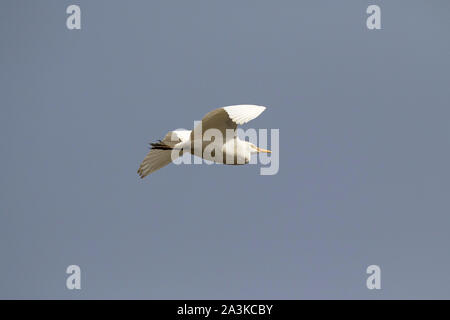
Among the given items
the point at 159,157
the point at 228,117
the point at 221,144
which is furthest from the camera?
the point at 159,157

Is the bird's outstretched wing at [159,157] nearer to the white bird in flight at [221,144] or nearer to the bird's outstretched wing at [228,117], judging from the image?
the white bird in flight at [221,144]

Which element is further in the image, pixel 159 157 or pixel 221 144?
pixel 159 157

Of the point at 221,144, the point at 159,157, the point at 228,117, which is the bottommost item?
the point at 159,157

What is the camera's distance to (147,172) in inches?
721

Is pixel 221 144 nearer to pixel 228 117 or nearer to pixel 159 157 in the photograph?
pixel 228 117

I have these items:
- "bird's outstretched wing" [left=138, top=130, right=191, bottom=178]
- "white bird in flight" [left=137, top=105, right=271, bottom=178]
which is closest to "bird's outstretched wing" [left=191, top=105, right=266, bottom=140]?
"white bird in flight" [left=137, top=105, right=271, bottom=178]

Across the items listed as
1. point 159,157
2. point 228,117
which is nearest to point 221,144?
point 228,117

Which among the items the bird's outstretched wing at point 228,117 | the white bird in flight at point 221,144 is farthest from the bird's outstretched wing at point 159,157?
the bird's outstretched wing at point 228,117

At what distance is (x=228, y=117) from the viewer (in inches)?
604

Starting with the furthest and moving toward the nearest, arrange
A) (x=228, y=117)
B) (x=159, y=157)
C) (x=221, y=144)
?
1. (x=159, y=157)
2. (x=221, y=144)
3. (x=228, y=117)

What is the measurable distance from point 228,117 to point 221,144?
1.15m

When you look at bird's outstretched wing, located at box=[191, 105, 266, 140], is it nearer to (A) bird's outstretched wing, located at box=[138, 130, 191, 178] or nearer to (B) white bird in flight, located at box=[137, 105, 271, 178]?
(B) white bird in flight, located at box=[137, 105, 271, 178]

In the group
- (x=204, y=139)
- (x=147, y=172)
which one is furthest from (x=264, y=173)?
(x=147, y=172)

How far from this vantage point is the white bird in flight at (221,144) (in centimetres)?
1473
